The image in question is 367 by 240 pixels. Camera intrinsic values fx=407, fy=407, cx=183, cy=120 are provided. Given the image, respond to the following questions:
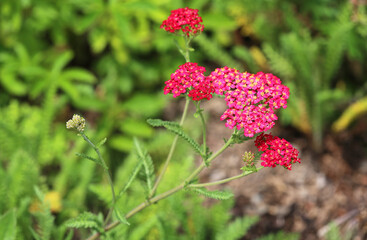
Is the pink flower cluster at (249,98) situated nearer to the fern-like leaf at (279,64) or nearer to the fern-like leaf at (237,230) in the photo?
the fern-like leaf at (237,230)

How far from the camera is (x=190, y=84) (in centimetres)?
158

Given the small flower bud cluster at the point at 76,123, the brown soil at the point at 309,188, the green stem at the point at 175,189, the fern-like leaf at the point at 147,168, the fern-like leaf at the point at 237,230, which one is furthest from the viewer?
the brown soil at the point at 309,188

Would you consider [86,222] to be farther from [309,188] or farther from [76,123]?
[309,188]

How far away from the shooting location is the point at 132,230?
9.42 feet

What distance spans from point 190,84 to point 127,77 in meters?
2.52

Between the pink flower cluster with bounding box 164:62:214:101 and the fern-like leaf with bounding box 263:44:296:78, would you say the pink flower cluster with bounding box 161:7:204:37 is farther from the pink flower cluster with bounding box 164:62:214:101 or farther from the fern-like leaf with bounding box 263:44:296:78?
the fern-like leaf with bounding box 263:44:296:78

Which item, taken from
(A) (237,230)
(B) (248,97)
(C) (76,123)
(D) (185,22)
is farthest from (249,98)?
(A) (237,230)

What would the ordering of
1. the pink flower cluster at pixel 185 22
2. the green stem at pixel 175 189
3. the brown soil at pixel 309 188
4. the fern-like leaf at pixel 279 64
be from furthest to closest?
the fern-like leaf at pixel 279 64 < the brown soil at pixel 309 188 < the pink flower cluster at pixel 185 22 < the green stem at pixel 175 189

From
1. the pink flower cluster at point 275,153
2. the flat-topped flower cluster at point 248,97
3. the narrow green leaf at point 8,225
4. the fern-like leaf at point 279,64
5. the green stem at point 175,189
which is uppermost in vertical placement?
the fern-like leaf at point 279,64

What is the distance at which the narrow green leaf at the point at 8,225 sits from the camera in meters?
2.28

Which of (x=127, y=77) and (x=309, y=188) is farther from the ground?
(x=127, y=77)

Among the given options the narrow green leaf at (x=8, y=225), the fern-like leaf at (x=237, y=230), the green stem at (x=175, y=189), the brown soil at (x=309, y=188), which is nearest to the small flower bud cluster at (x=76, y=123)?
the green stem at (x=175, y=189)

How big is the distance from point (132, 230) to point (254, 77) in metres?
1.71

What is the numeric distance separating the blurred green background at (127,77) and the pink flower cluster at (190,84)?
1338 mm
